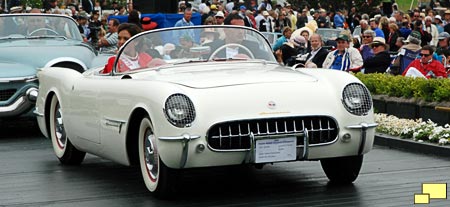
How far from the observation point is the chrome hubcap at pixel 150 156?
827cm

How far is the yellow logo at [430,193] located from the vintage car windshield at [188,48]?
1909 millimetres

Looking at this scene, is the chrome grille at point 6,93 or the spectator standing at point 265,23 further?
the spectator standing at point 265,23

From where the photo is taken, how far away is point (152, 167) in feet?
27.5

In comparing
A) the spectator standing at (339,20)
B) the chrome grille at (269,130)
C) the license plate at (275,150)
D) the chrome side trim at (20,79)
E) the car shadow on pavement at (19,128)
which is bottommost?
the spectator standing at (339,20)

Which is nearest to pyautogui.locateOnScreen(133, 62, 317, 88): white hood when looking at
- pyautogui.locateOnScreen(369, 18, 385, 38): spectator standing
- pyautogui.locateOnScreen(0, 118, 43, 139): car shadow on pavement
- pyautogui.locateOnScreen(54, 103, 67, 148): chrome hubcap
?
pyautogui.locateOnScreen(54, 103, 67, 148): chrome hubcap

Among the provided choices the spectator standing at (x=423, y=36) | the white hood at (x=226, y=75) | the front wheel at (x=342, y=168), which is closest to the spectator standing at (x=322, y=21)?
the spectator standing at (x=423, y=36)

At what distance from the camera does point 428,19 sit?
89.4 feet

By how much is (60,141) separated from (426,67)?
19.5 feet

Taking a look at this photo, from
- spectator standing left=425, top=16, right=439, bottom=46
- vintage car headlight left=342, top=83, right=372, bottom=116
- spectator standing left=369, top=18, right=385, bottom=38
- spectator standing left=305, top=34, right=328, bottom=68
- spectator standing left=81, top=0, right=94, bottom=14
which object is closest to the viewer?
vintage car headlight left=342, top=83, right=372, bottom=116

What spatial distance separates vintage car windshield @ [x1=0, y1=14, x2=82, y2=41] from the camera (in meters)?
15.2

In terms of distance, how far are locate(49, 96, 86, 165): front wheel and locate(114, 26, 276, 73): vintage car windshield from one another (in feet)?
4.22

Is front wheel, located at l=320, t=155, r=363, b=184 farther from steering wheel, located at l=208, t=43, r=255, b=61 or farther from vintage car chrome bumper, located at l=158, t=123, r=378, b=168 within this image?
steering wheel, located at l=208, t=43, r=255, b=61

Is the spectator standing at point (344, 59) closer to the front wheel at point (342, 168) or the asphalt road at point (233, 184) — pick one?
the asphalt road at point (233, 184)

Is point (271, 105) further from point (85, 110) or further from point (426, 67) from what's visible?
point (426, 67)
